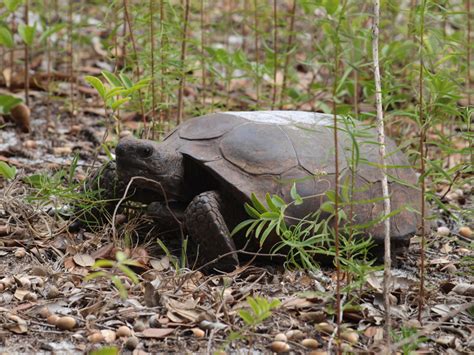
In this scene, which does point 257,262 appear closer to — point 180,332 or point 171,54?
point 180,332

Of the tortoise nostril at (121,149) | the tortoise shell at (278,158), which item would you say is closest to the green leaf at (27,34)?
the tortoise shell at (278,158)

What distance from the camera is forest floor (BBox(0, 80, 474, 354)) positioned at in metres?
3.12

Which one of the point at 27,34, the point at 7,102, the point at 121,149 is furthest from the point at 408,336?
the point at 7,102

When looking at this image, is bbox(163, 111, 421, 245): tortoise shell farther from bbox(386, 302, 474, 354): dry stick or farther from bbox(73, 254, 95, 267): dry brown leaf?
bbox(386, 302, 474, 354): dry stick

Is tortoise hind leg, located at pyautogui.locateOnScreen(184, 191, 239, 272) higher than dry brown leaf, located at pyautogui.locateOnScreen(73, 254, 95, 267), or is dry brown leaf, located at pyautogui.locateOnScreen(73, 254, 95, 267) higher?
tortoise hind leg, located at pyautogui.locateOnScreen(184, 191, 239, 272)

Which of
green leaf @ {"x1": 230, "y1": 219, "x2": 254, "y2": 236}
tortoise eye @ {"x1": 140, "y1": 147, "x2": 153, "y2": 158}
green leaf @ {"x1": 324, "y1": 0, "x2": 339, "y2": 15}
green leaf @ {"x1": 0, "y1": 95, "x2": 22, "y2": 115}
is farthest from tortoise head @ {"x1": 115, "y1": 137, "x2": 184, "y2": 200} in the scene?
green leaf @ {"x1": 0, "y1": 95, "x2": 22, "y2": 115}

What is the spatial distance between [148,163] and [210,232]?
1.53 ft

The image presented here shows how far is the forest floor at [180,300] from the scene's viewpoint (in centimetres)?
312

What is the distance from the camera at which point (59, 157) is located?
5.47 m

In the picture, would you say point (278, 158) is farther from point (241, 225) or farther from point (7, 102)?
point (7, 102)

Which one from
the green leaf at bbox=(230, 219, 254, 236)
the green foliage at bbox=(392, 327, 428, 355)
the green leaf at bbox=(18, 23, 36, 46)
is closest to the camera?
the green foliage at bbox=(392, 327, 428, 355)

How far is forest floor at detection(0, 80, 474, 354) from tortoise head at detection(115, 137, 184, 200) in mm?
290

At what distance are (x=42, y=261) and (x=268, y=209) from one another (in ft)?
3.53

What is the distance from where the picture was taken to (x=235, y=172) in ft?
12.9
